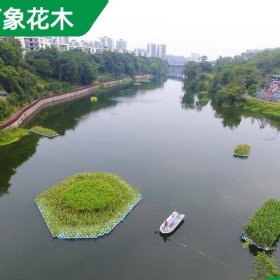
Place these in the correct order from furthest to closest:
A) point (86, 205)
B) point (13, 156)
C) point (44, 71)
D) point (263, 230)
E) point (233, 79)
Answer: point (233, 79) < point (44, 71) < point (13, 156) < point (86, 205) < point (263, 230)

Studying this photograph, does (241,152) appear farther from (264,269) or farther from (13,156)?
(13,156)

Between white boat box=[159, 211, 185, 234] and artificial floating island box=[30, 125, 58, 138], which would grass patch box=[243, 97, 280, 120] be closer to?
artificial floating island box=[30, 125, 58, 138]

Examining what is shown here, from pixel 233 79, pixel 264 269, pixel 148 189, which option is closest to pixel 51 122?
pixel 148 189

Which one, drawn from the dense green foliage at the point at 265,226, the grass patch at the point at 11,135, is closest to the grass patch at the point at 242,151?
the dense green foliage at the point at 265,226

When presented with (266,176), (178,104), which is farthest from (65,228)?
(178,104)

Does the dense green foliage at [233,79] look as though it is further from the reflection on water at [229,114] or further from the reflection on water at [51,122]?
the reflection on water at [51,122]

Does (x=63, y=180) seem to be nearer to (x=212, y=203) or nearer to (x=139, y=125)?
(x=212, y=203)
